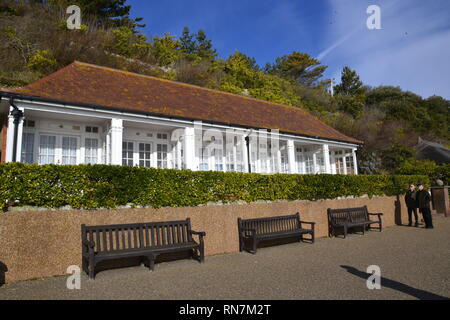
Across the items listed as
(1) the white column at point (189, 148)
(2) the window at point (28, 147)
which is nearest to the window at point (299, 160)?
(1) the white column at point (189, 148)

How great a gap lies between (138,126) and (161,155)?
155 centimetres

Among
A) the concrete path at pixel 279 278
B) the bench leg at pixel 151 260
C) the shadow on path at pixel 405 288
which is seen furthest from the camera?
the bench leg at pixel 151 260

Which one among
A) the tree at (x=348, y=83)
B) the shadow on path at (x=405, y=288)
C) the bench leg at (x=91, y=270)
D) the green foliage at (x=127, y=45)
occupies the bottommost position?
the shadow on path at (x=405, y=288)

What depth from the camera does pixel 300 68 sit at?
4544 cm

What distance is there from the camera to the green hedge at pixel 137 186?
5699mm

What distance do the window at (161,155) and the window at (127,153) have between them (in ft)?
3.46

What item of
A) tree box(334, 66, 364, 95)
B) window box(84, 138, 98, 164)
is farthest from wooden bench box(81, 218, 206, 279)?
tree box(334, 66, 364, 95)

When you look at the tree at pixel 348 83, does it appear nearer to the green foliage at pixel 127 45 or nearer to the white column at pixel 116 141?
the green foliage at pixel 127 45

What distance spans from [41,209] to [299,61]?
4504 centimetres

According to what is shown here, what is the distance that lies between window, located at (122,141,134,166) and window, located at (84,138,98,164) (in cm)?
97

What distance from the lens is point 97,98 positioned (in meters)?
10.1

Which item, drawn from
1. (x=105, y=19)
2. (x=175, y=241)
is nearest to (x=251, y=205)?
(x=175, y=241)

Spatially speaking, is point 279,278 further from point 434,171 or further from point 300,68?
point 300,68
